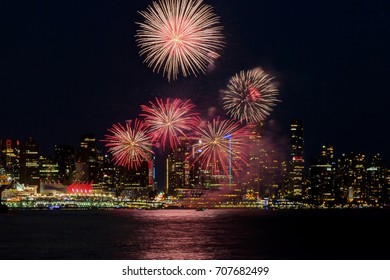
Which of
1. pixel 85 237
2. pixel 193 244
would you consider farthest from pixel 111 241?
pixel 193 244

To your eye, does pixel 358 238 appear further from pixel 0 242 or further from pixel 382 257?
pixel 0 242

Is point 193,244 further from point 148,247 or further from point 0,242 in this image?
point 0,242

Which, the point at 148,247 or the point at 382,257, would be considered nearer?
the point at 382,257

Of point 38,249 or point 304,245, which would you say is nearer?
point 38,249
